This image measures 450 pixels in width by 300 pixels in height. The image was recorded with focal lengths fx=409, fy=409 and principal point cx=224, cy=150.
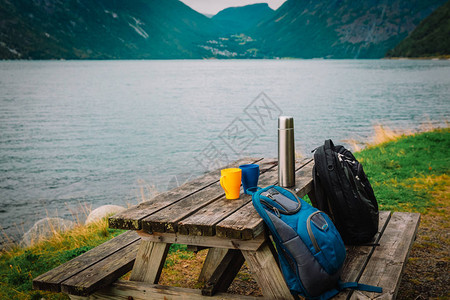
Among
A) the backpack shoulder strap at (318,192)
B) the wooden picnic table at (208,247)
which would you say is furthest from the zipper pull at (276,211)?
the backpack shoulder strap at (318,192)

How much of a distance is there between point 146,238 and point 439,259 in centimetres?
309

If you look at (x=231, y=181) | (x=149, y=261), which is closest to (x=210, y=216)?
(x=231, y=181)

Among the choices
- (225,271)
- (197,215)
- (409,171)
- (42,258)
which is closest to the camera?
(197,215)

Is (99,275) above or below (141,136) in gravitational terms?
above

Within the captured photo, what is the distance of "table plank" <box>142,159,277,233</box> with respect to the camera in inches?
91.0

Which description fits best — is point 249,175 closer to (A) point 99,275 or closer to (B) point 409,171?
(A) point 99,275

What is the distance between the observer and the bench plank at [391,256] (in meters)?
2.47

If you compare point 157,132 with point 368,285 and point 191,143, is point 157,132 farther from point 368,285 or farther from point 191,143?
point 368,285

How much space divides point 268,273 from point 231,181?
62cm

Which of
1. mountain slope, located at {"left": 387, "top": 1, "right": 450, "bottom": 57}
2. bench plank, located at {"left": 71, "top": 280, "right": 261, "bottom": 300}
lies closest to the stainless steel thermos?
bench plank, located at {"left": 71, "top": 280, "right": 261, "bottom": 300}


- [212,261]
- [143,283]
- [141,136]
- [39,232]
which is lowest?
[141,136]

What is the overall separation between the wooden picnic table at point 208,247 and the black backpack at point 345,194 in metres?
0.10

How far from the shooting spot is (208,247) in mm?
2693

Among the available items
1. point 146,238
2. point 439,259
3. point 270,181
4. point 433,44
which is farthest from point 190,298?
point 433,44
